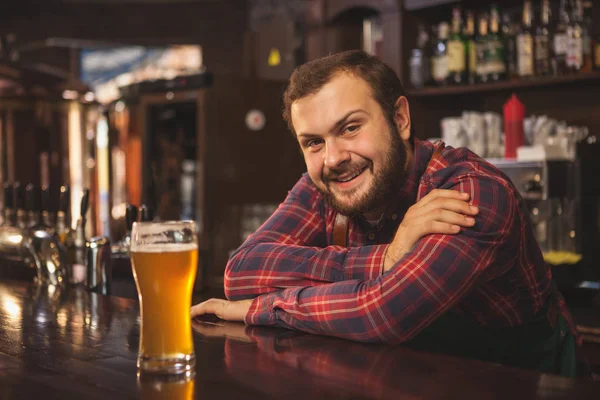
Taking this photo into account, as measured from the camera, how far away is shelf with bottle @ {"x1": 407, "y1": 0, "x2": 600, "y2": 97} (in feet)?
9.76

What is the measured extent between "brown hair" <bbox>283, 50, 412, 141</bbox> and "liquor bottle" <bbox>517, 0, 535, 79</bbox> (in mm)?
1710

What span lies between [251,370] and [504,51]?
2639mm

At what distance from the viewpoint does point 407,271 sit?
3.88 ft

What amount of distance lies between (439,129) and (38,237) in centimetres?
228

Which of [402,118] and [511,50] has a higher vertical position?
[511,50]

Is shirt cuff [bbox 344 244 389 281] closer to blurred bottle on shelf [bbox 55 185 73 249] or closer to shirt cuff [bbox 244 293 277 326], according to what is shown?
shirt cuff [bbox 244 293 277 326]

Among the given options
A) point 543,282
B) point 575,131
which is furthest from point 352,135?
point 575,131

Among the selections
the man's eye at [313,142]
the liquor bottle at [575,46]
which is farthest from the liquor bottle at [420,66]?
the man's eye at [313,142]

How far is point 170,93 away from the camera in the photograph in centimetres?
426

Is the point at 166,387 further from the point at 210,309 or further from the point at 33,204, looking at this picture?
the point at 33,204

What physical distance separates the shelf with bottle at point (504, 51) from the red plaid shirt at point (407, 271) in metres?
1.68

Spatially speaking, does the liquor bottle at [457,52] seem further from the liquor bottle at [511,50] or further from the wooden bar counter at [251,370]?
the wooden bar counter at [251,370]

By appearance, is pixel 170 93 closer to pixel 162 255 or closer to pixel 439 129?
pixel 439 129

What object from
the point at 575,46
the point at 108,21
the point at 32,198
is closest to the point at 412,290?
the point at 32,198
